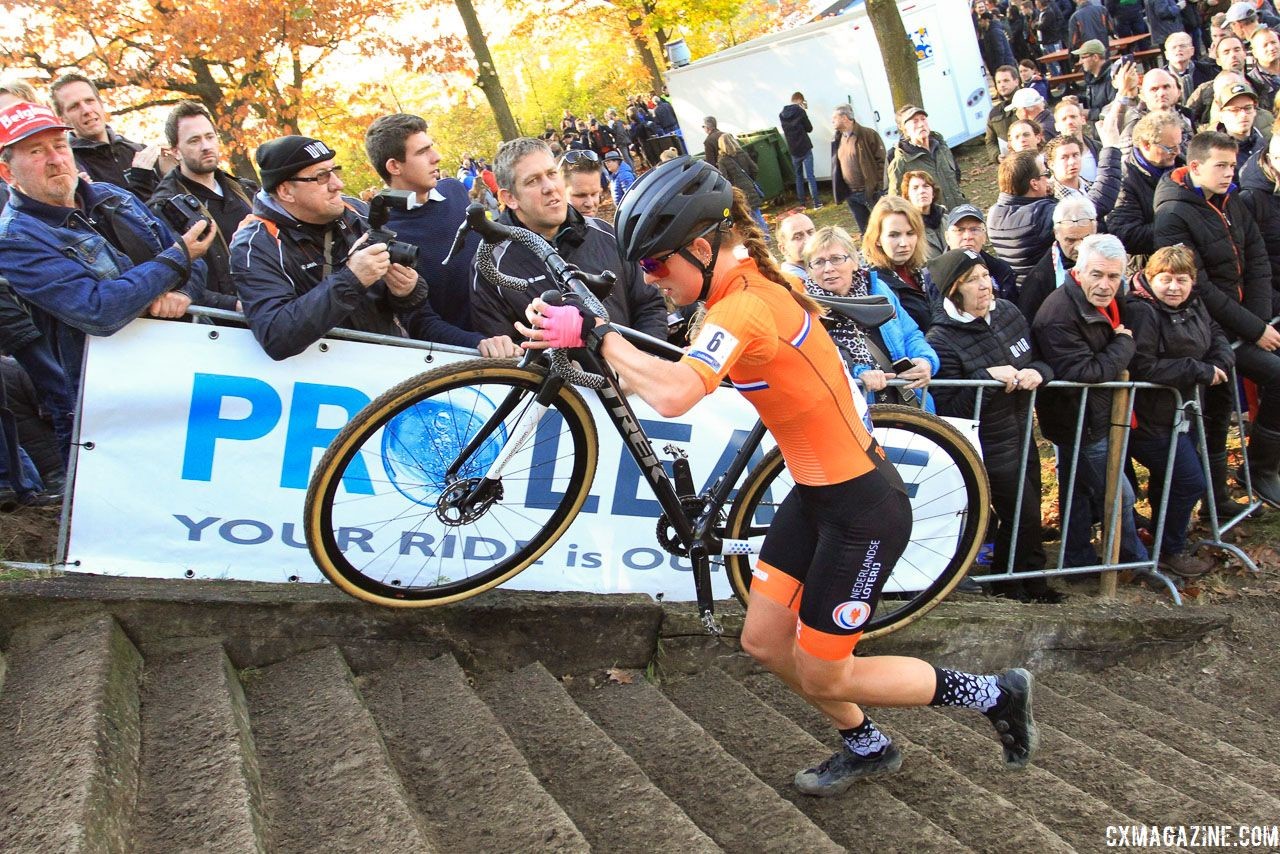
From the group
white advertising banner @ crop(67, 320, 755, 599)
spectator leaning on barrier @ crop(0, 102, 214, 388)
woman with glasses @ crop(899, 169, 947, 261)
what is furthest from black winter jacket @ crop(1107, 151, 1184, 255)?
spectator leaning on barrier @ crop(0, 102, 214, 388)

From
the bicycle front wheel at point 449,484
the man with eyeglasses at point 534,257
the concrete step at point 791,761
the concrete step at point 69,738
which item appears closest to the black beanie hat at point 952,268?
the man with eyeglasses at point 534,257

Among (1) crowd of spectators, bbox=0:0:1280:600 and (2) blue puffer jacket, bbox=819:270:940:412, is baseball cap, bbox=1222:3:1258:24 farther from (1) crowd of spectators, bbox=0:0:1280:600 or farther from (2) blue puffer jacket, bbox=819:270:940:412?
(2) blue puffer jacket, bbox=819:270:940:412

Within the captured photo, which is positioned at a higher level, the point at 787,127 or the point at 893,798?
the point at 787,127

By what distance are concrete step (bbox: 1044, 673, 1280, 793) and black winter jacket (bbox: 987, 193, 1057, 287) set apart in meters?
3.18

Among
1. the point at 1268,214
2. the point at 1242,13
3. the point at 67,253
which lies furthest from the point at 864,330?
the point at 1242,13

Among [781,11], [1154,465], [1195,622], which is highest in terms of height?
[781,11]

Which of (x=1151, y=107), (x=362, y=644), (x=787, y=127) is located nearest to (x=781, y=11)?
(x=787, y=127)

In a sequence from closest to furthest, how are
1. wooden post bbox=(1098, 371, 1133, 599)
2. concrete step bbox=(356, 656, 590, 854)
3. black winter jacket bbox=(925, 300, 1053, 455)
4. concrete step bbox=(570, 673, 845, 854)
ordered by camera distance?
1. concrete step bbox=(356, 656, 590, 854)
2. concrete step bbox=(570, 673, 845, 854)
3. black winter jacket bbox=(925, 300, 1053, 455)
4. wooden post bbox=(1098, 371, 1133, 599)

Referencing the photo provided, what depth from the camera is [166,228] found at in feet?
15.9

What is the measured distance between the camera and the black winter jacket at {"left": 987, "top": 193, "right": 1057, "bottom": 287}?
7.34m

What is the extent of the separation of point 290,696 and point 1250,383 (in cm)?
707

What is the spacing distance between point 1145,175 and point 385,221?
19.4 feet

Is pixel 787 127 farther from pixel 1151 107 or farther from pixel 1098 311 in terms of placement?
pixel 1098 311

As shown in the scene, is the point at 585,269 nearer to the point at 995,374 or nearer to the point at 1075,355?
the point at 995,374
